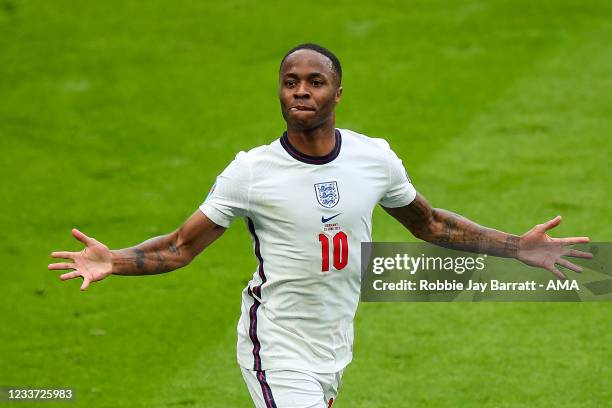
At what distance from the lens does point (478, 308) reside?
9984 mm

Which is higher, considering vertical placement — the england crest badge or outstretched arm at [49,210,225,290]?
the england crest badge

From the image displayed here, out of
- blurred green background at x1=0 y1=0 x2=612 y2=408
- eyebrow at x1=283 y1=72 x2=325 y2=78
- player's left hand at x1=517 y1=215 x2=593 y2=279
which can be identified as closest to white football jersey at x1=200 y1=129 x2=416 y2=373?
eyebrow at x1=283 y1=72 x2=325 y2=78

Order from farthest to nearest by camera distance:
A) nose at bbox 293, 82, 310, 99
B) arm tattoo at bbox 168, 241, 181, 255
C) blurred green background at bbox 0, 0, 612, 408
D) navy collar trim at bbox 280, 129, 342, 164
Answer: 1. blurred green background at bbox 0, 0, 612, 408
2. arm tattoo at bbox 168, 241, 181, 255
3. navy collar trim at bbox 280, 129, 342, 164
4. nose at bbox 293, 82, 310, 99

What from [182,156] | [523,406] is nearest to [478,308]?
[523,406]

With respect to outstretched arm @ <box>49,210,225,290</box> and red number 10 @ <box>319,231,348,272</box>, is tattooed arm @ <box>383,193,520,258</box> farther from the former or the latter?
outstretched arm @ <box>49,210,225,290</box>

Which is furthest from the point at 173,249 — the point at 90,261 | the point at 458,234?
the point at 458,234

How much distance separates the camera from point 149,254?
19.5ft

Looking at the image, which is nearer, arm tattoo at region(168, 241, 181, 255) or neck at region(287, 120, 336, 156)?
neck at region(287, 120, 336, 156)

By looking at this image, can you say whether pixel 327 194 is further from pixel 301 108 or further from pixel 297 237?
pixel 301 108

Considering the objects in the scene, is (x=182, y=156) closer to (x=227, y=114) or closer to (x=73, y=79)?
(x=227, y=114)

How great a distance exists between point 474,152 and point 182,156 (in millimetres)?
3054

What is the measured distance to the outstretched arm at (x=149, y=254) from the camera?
5824 mm

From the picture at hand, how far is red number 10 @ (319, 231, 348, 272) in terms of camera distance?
5.84 meters

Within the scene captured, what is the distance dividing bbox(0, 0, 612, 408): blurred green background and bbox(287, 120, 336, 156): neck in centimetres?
319
